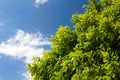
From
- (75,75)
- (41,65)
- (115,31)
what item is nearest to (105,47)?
(115,31)

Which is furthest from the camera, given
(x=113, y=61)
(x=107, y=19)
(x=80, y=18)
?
(x=80, y=18)

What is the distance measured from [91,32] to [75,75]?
3.83 m

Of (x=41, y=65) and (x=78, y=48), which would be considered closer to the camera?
(x=78, y=48)

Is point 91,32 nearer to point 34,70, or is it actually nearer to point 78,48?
point 78,48

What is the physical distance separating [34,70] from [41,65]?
39.4 inches

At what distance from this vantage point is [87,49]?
3014 cm

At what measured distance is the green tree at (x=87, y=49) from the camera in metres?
27.7

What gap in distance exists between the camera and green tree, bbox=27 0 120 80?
90.8 feet

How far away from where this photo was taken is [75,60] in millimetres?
29078

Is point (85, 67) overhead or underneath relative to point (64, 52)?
underneath

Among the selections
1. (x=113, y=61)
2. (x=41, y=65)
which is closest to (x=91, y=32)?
(x=113, y=61)

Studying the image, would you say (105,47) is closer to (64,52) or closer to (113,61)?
(113,61)

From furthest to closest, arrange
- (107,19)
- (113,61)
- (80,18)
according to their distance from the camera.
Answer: (80,18) → (107,19) → (113,61)

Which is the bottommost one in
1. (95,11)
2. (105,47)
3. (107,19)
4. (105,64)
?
(105,64)
